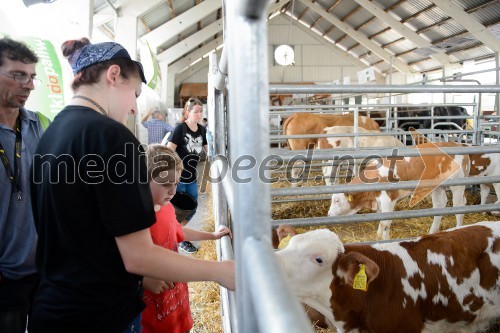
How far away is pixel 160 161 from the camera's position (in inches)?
60.4

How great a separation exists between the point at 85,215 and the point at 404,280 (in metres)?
1.79

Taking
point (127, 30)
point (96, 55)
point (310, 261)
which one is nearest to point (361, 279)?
point (310, 261)

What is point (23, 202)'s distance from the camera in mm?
1558

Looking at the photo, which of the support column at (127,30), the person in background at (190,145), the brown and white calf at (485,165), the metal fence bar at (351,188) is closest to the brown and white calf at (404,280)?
the metal fence bar at (351,188)

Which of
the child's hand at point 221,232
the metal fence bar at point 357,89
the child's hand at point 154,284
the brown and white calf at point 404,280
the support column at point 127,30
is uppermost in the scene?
the support column at point 127,30

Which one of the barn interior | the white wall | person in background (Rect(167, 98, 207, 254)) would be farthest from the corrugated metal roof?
person in background (Rect(167, 98, 207, 254))

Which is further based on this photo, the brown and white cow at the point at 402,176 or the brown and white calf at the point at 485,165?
the brown and white calf at the point at 485,165

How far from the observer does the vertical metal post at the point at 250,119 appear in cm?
44

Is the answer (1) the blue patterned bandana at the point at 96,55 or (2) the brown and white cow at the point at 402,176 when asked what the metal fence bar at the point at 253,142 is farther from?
(2) the brown and white cow at the point at 402,176

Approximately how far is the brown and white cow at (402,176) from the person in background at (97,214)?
11.7 feet

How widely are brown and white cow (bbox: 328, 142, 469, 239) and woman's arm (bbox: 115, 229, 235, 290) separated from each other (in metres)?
3.58

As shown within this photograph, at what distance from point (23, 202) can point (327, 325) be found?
69.4 inches

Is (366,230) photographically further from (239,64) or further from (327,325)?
(239,64)

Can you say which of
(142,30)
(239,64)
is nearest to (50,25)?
(239,64)
